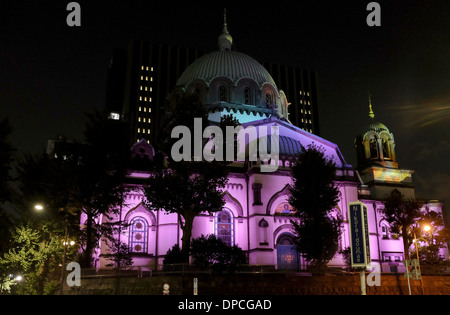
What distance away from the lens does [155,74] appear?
342 ft

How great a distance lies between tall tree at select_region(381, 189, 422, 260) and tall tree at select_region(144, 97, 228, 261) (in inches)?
740

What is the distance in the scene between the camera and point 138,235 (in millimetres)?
38000

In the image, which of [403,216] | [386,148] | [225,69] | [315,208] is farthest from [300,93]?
[315,208]

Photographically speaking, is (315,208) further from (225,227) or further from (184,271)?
(184,271)

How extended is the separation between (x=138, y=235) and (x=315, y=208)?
49.8 ft

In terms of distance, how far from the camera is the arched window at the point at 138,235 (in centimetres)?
3750

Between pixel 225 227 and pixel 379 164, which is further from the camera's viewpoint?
pixel 379 164

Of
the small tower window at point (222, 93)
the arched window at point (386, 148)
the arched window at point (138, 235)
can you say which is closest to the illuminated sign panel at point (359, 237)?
the arched window at point (138, 235)

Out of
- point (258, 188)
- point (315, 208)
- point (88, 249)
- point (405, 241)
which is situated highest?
point (258, 188)

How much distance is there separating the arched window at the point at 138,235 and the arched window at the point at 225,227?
6.26 metres

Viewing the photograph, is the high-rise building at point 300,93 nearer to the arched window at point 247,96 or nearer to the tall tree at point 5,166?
the arched window at point 247,96

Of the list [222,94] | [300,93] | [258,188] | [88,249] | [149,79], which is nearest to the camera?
[88,249]

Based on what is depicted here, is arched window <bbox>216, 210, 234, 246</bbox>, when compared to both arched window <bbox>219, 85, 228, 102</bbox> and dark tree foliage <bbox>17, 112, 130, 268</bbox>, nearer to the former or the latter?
dark tree foliage <bbox>17, 112, 130, 268</bbox>
